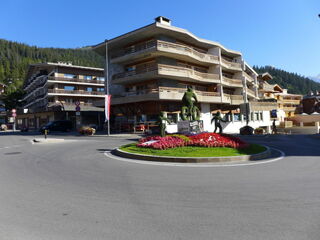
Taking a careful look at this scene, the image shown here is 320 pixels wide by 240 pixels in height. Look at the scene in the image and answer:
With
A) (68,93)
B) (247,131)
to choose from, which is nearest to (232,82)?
(247,131)

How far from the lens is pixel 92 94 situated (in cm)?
5147

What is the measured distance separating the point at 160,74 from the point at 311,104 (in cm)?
7218

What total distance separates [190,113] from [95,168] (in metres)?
8.13

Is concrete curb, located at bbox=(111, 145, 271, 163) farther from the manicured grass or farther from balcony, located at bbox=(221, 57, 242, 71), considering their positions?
balcony, located at bbox=(221, 57, 242, 71)

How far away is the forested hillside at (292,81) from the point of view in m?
139

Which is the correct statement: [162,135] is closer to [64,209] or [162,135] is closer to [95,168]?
[95,168]

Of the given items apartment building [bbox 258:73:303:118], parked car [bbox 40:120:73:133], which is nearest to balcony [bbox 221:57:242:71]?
apartment building [bbox 258:73:303:118]

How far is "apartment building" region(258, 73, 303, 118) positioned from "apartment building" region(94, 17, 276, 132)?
31.5 meters

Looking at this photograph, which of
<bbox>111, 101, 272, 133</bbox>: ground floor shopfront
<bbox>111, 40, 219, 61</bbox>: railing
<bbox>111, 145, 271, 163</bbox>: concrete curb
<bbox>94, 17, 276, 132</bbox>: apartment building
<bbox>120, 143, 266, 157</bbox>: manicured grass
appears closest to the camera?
<bbox>111, 145, 271, 163</bbox>: concrete curb

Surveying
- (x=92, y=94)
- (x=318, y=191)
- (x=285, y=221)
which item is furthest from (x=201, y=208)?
(x=92, y=94)

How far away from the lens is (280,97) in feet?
253

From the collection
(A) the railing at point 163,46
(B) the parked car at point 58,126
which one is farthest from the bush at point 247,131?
(B) the parked car at point 58,126

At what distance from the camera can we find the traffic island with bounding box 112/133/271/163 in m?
9.57

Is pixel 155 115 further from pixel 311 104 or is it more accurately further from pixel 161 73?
pixel 311 104
